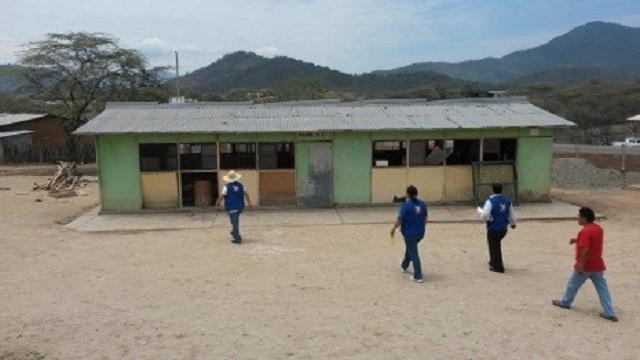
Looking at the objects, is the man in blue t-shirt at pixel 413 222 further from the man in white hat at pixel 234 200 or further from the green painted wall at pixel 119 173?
the green painted wall at pixel 119 173

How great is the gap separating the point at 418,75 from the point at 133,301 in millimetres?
122189

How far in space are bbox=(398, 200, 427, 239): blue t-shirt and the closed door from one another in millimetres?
6683

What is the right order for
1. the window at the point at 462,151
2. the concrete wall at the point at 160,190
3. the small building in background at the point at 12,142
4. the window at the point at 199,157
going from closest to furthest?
the concrete wall at the point at 160,190
the window at the point at 199,157
the window at the point at 462,151
the small building in background at the point at 12,142

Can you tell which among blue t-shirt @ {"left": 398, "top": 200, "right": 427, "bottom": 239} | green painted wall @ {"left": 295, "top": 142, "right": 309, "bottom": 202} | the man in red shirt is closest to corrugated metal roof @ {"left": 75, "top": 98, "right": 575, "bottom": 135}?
green painted wall @ {"left": 295, "top": 142, "right": 309, "bottom": 202}

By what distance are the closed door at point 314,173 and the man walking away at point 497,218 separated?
6632 millimetres

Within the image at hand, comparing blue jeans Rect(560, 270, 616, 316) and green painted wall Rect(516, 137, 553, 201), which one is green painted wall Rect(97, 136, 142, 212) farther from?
blue jeans Rect(560, 270, 616, 316)

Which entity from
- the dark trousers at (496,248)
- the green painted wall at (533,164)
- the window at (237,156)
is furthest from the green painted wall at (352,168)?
the dark trousers at (496,248)

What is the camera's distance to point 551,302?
802 cm

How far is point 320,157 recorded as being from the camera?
15.5m

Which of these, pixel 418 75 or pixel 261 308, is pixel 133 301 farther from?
pixel 418 75

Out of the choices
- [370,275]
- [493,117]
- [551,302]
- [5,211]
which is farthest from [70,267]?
[493,117]

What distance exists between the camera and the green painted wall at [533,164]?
1575cm

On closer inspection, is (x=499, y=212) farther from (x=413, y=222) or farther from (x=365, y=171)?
Result: (x=365, y=171)

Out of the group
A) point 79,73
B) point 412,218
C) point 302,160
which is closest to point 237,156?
point 302,160
